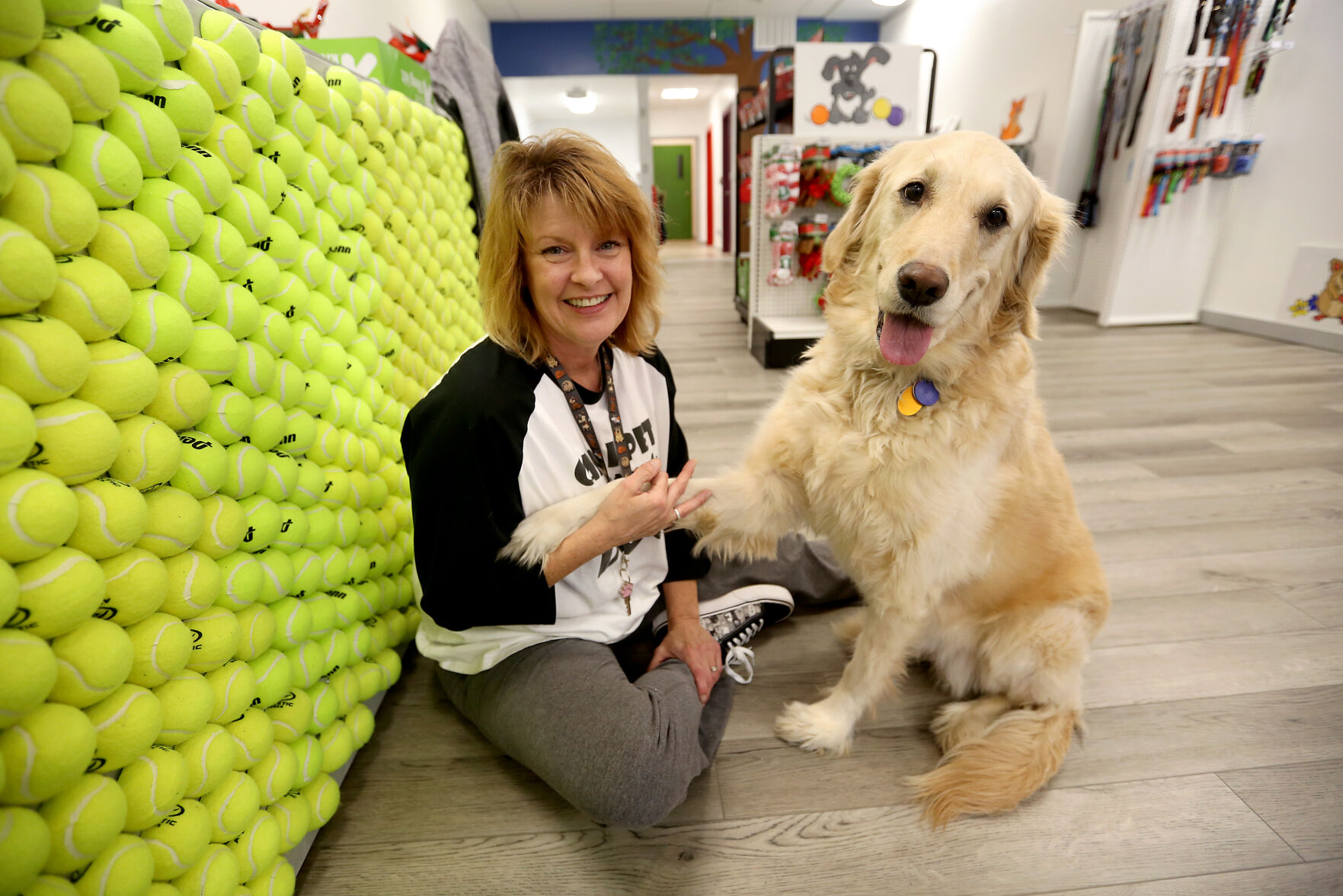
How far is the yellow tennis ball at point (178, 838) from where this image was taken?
775 mm

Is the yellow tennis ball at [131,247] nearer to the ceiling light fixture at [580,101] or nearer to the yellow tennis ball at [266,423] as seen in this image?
the yellow tennis ball at [266,423]

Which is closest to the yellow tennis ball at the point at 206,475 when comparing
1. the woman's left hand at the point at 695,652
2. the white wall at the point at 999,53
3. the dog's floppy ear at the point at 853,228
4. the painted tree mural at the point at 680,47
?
the woman's left hand at the point at 695,652

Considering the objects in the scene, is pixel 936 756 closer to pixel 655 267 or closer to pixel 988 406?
pixel 988 406

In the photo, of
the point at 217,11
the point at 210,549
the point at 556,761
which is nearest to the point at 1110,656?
the point at 556,761

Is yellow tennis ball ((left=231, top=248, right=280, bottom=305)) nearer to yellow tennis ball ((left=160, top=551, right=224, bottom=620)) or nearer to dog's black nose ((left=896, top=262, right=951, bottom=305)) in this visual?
yellow tennis ball ((left=160, top=551, right=224, bottom=620))

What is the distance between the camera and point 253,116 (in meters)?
0.97

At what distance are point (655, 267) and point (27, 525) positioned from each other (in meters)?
1.10

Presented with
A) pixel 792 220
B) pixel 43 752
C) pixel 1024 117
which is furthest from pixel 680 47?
pixel 43 752

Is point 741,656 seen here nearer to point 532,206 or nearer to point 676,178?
point 532,206

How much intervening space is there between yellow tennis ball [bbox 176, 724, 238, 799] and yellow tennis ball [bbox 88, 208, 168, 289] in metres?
0.60

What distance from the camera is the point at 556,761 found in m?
1.12

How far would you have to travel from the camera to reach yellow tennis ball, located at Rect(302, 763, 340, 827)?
1117 millimetres

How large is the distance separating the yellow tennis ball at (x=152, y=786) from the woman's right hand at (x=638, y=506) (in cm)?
68

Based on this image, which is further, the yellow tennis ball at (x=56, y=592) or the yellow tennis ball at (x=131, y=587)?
the yellow tennis ball at (x=131, y=587)
